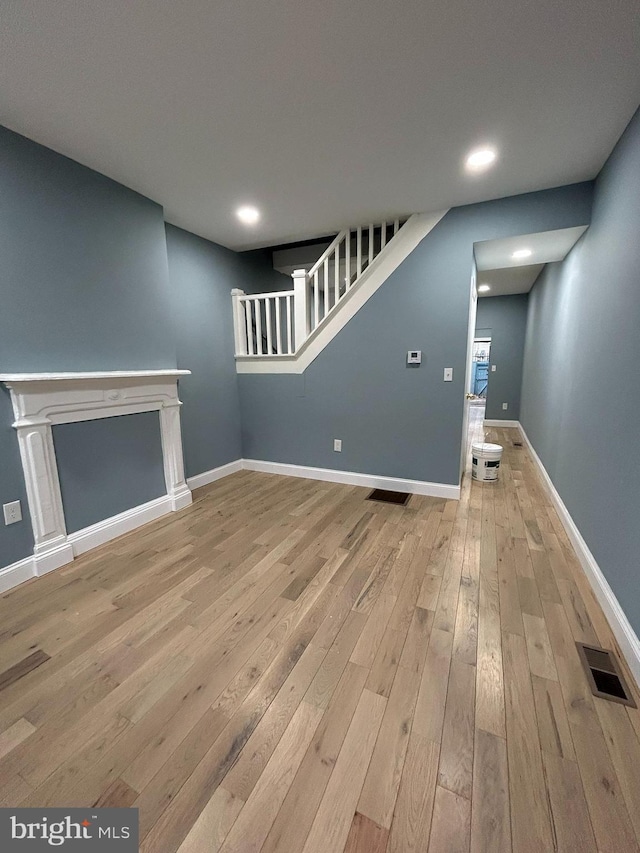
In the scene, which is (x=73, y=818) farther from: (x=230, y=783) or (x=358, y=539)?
(x=358, y=539)

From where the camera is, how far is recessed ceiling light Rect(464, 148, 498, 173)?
2.12 m

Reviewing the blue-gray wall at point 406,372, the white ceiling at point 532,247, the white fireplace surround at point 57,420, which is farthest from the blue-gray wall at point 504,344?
the white fireplace surround at point 57,420

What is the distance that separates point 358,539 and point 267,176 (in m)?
2.65

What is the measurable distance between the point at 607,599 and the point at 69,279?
3611mm

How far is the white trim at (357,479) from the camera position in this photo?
328 cm

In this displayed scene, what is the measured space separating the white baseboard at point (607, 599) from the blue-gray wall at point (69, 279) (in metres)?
3.10

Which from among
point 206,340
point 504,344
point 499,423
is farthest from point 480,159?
point 499,423

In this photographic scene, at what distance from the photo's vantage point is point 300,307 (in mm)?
3643

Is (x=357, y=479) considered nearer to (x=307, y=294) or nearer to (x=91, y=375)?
(x=307, y=294)

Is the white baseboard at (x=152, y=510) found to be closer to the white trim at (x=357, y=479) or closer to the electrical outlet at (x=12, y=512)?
the white trim at (x=357, y=479)

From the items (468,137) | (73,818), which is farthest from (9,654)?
(468,137)

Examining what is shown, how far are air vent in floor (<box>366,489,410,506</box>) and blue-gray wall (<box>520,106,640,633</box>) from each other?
1.28 metres

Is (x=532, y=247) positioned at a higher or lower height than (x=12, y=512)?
higher

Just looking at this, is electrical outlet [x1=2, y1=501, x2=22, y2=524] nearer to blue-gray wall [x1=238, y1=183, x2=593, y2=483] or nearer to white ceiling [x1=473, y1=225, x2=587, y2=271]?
blue-gray wall [x1=238, y1=183, x2=593, y2=483]
